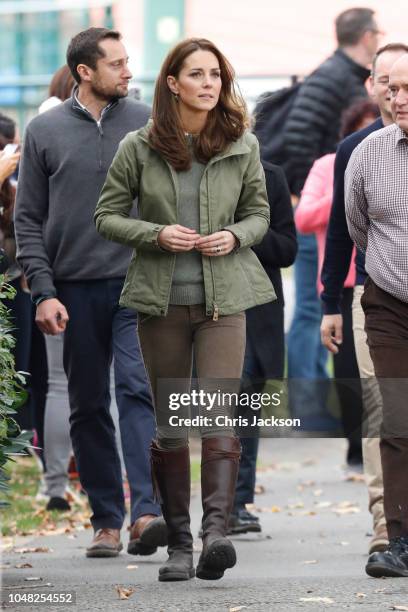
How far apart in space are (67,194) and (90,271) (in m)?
0.37

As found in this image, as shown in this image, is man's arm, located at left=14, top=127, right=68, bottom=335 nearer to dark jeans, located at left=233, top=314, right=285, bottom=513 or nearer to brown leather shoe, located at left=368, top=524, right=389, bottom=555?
dark jeans, located at left=233, top=314, right=285, bottom=513

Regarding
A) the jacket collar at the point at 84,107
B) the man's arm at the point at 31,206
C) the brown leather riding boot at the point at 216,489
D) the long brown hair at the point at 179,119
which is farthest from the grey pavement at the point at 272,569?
the jacket collar at the point at 84,107

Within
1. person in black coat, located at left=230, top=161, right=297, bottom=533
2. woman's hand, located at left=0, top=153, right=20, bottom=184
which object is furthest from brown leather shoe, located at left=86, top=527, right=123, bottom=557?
woman's hand, located at left=0, top=153, right=20, bottom=184

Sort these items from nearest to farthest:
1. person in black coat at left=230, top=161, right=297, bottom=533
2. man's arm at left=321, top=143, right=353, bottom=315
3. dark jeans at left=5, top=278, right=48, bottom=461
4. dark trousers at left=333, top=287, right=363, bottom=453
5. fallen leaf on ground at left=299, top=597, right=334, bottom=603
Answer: fallen leaf on ground at left=299, top=597, right=334, bottom=603, man's arm at left=321, top=143, right=353, bottom=315, dark trousers at left=333, top=287, right=363, bottom=453, person in black coat at left=230, top=161, right=297, bottom=533, dark jeans at left=5, top=278, right=48, bottom=461

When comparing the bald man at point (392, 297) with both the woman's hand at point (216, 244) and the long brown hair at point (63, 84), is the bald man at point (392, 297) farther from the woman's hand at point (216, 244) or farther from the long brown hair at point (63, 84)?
the long brown hair at point (63, 84)

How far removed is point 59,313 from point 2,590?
151 centimetres

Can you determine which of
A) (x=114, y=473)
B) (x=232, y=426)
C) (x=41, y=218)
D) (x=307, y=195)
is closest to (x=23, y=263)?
(x=41, y=218)

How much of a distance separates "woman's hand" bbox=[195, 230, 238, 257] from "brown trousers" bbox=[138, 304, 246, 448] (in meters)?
0.23

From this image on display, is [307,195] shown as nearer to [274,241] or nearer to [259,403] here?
[274,241]

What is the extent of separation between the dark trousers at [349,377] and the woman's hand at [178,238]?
1.99m

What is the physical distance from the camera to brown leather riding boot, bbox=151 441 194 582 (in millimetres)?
6535

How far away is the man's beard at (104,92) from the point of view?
7684 millimetres

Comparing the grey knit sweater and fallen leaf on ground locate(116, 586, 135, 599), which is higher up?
the grey knit sweater

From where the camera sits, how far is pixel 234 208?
653cm
